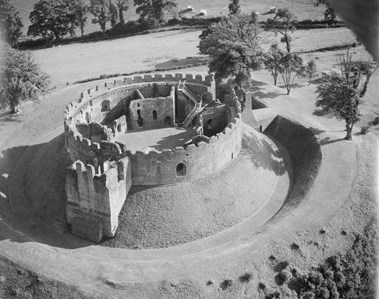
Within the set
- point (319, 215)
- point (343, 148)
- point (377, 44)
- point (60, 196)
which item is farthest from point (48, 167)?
point (377, 44)

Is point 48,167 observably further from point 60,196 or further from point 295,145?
point 295,145

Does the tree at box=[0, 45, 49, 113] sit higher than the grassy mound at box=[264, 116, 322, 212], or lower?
higher

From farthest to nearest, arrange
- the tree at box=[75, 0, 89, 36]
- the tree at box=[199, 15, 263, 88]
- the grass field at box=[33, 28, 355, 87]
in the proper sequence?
the tree at box=[75, 0, 89, 36] → the grass field at box=[33, 28, 355, 87] → the tree at box=[199, 15, 263, 88]

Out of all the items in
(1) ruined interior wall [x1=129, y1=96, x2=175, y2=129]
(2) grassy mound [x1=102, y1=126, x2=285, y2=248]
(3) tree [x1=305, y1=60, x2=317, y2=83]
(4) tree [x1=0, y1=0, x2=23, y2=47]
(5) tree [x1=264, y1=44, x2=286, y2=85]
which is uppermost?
(4) tree [x1=0, y1=0, x2=23, y2=47]

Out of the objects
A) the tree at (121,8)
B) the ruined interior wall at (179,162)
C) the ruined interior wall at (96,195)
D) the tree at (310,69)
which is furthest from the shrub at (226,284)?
the tree at (121,8)

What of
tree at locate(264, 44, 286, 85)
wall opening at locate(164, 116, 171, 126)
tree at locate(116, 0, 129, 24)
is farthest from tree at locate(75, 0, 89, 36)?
wall opening at locate(164, 116, 171, 126)

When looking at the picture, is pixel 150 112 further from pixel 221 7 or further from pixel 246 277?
pixel 221 7

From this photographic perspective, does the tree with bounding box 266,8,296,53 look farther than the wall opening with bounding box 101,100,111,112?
Yes

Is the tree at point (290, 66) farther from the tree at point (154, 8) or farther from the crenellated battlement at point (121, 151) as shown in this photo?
the tree at point (154, 8)

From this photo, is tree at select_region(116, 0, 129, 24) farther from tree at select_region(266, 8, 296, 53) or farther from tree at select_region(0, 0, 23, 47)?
tree at select_region(266, 8, 296, 53)
